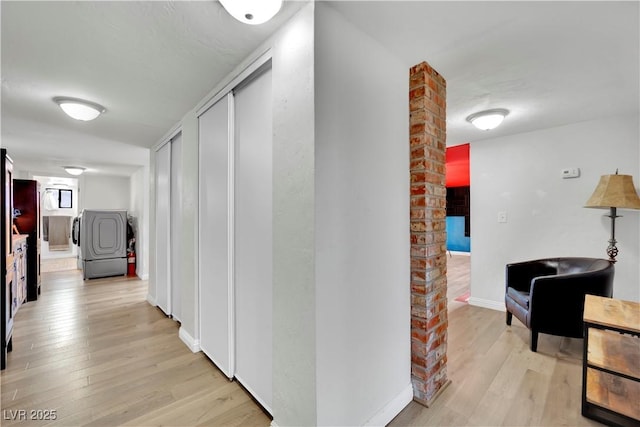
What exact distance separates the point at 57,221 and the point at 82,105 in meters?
7.90

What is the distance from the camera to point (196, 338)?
251 centimetres

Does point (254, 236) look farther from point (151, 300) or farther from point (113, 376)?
point (151, 300)

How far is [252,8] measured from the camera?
1263mm

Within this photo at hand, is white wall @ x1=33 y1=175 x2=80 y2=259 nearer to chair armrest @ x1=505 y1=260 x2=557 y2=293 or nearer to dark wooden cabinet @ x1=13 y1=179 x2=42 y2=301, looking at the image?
dark wooden cabinet @ x1=13 y1=179 x2=42 y2=301

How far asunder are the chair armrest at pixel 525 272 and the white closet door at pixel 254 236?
2.82m

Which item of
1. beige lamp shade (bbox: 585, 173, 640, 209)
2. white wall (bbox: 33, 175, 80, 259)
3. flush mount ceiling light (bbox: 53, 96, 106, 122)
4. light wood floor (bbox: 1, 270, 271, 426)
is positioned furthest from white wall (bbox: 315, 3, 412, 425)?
white wall (bbox: 33, 175, 80, 259)

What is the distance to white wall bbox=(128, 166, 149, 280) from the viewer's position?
17.6ft

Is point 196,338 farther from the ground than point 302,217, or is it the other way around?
point 302,217

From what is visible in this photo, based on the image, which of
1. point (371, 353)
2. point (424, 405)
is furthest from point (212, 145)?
point (424, 405)

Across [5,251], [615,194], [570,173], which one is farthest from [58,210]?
[615,194]

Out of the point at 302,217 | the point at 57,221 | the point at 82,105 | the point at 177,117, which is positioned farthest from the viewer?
the point at 57,221

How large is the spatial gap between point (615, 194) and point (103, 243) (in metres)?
7.82

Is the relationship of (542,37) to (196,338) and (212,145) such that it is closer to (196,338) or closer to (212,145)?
(212,145)

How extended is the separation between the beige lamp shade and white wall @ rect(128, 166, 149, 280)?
6705 millimetres
